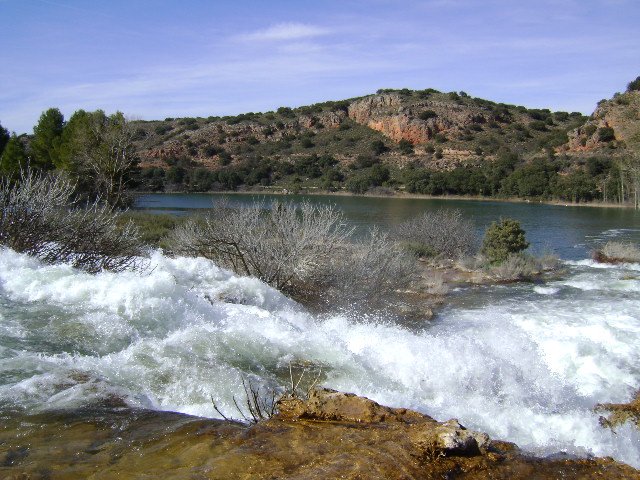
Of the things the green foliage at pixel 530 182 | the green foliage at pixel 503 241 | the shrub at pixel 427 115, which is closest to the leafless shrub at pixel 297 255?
the green foliage at pixel 503 241

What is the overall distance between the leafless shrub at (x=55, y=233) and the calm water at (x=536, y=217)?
39.2 feet

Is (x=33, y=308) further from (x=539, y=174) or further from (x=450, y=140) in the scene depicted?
(x=450, y=140)

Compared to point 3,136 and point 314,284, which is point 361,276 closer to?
point 314,284

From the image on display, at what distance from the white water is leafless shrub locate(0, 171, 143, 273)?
1391 mm

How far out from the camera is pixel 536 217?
41.0 metres

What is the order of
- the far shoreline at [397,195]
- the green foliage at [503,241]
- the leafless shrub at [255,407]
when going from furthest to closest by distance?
the far shoreline at [397,195], the green foliage at [503,241], the leafless shrub at [255,407]

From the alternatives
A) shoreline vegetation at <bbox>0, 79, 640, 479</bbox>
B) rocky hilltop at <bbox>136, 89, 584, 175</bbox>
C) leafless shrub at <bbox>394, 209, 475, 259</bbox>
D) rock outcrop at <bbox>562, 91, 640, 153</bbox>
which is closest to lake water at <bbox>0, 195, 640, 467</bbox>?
shoreline vegetation at <bbox>0, 79, 640, 479</bbox>

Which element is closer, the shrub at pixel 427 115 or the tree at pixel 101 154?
the tree at pixel 101 154

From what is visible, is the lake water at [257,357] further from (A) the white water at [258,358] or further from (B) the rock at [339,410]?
(B) the rock at [339,410]

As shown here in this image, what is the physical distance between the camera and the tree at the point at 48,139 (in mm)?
40938

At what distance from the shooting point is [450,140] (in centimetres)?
7050

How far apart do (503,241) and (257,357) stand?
56.5 feet

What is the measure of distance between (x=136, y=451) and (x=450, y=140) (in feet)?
227

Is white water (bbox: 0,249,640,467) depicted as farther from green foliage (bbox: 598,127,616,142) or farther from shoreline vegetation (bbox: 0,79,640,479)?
green foliage (bbox: 598,127,616,142)
